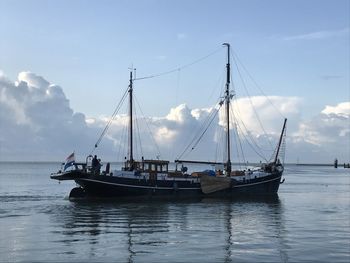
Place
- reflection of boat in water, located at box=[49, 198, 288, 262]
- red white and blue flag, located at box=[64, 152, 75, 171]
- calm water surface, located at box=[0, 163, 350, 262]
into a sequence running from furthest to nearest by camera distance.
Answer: red white and blue flag, located at box=[64, 152, 75, 171], reflection of boat in water, located at box=[49, 198, 288, 262], calm water surface, located at box=[0, 163, 350, 262]

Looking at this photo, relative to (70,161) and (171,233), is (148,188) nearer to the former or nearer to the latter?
(70,161)

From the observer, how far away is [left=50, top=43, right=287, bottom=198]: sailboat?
48000mm

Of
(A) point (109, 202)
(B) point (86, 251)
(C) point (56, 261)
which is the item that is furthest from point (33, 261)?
(A) point (109, 202)

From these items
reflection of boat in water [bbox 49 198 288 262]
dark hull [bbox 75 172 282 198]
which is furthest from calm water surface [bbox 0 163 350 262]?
dark hull [bbox 75 172 282 198]

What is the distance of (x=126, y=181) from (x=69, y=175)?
223 inches

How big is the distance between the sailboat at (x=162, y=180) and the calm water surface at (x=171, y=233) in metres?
3.38

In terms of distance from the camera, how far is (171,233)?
27.5 metres

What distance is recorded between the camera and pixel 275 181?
5919cm

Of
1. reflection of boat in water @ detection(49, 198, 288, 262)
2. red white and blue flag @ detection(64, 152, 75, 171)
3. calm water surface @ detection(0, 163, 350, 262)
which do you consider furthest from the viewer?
red white and blue flag @ detection(64, 152, 75, 171)

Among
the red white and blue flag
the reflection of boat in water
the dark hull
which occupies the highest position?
the red white and blue flag

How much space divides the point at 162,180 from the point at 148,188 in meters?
1.83

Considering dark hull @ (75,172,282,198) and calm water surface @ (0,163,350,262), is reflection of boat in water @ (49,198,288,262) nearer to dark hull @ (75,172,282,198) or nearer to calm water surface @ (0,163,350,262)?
calm water surface @ (0,163,350,262)

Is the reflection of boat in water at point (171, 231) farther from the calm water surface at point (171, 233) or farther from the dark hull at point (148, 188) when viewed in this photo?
the dark hull at point (148, 188)

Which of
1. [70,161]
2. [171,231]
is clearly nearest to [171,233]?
[171,231]
